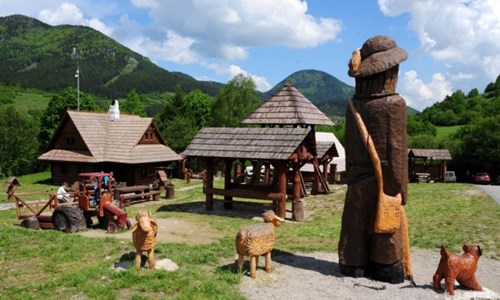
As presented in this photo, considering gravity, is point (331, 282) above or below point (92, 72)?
below

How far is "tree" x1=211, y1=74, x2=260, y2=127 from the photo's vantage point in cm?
4300

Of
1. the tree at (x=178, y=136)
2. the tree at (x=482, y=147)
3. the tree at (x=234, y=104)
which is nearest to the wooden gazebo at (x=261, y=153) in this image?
the tree at (x=178, y=136)

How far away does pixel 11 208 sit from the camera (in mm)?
18531

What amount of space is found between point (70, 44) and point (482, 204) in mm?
212850

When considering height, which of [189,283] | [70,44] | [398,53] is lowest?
[189,283]

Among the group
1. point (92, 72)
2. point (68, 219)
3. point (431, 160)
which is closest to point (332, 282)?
point (68, 219)

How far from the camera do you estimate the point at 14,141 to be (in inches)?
1521

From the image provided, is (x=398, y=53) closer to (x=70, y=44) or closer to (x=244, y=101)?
(x=244, y=101)

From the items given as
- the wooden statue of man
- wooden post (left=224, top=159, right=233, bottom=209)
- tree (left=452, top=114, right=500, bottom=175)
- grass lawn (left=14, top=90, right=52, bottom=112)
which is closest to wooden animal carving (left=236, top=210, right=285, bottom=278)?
the wooden statue of man

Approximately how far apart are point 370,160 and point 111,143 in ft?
70.3

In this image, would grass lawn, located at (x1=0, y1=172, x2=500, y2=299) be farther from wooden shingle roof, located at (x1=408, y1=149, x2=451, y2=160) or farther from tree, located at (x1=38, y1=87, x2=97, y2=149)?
tree, located at (x1=38, y1=87, x2=97, y2=149)

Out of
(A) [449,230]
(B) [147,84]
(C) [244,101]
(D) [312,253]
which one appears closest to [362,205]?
(D) [312,253]

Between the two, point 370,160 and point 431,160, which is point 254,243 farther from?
point 431,160

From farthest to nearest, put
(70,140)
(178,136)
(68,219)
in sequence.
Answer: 1. (178,136)
2. (70,140)
3. (68,219)
